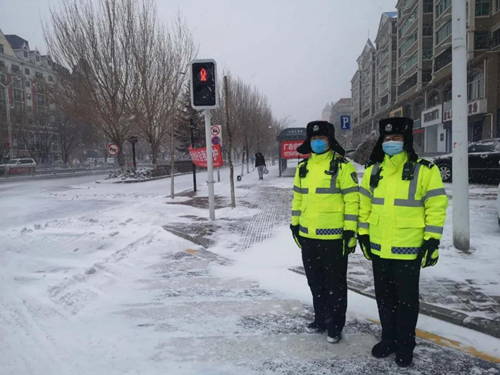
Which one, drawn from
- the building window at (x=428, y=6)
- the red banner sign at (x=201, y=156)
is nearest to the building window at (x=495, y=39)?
the building window at (x=428, y=6)

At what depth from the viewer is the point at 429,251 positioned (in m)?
2.76

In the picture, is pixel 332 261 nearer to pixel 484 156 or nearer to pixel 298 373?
pixel 298 373

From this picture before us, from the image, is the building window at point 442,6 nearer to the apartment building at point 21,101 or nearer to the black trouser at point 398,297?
the black trouser at point 398,297

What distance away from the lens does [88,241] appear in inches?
279

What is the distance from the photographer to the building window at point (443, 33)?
3447 cm

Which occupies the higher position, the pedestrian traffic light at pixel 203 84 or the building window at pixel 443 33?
the building window at pixel 443 33

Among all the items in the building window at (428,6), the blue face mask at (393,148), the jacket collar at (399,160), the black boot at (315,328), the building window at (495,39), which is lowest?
the black boot at (315,328)

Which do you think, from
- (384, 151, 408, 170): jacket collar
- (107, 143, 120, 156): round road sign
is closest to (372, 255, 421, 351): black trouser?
(384, 151, 408, 170): jacket collar

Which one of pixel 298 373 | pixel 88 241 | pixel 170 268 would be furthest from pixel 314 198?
pixel 88 241

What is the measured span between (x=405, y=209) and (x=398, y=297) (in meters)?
0.72

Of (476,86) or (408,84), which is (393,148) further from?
(408,84)

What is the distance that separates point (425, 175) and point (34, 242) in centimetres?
713

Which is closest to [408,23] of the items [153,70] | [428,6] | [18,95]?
[428,6]

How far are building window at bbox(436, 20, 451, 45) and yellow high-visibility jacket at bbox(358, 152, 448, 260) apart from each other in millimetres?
38566
